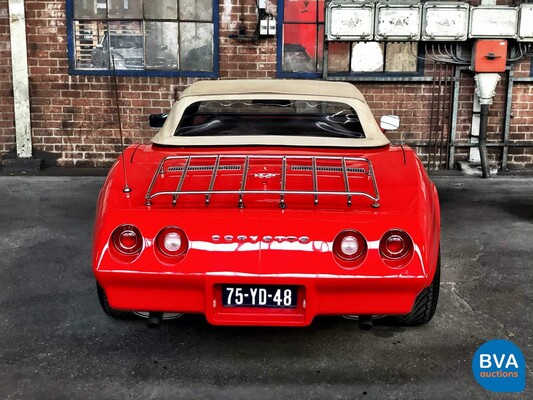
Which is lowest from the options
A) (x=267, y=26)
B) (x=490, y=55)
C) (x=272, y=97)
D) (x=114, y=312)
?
(x=114, y=312)

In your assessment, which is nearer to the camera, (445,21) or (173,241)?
(173,241)

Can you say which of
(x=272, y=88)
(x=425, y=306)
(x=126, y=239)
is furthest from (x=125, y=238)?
(x=272, y=88)

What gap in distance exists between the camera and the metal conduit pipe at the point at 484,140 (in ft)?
27.9

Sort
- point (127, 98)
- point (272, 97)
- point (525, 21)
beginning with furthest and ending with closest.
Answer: point (127, 98) → point (525, 21) → point (272, 97)

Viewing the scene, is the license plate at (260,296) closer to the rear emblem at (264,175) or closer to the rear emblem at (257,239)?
the rear emblem at (257,239)

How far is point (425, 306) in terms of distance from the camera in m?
3.68

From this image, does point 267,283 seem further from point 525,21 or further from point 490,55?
point 525,21

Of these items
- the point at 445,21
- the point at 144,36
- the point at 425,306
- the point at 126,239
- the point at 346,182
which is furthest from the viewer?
the point at 144,36

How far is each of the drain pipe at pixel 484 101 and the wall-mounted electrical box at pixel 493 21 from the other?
1.66 feet

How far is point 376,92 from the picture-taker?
879 centimetres

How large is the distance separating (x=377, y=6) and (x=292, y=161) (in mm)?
5220

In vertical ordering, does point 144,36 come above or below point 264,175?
above

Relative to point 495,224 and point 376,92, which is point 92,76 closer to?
point 376,92

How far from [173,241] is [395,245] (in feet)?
3.40
